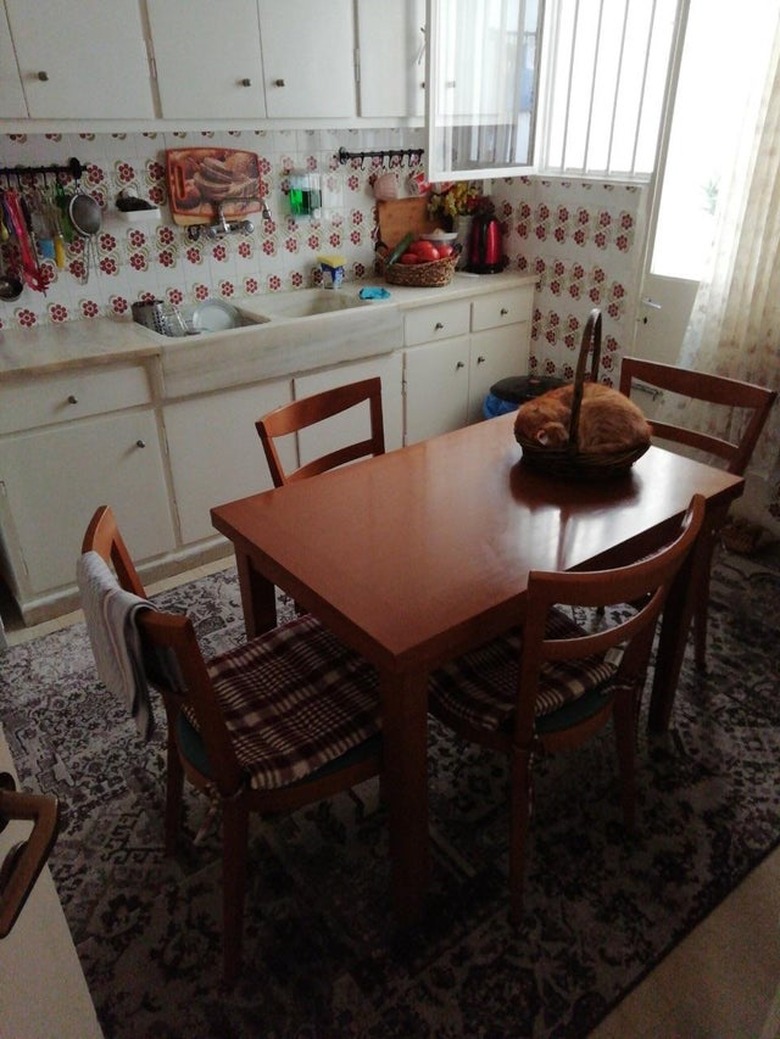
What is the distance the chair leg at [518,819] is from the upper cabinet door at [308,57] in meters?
2.40

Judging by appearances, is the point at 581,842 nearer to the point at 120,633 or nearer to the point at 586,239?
the point at 120,633

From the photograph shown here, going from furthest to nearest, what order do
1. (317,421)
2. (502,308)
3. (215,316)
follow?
1. (502,308)
2. (215,316)
3. (317,421)

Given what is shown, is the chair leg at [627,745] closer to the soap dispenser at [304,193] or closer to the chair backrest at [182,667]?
the chair backrest at [182,667]

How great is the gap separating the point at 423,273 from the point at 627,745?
2328 mm

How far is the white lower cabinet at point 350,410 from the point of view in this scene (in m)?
3.00

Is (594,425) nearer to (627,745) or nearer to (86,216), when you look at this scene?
(627,745)

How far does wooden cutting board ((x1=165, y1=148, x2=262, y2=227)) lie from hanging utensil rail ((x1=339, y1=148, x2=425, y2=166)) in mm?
441

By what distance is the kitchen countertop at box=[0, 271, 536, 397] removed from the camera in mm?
2441

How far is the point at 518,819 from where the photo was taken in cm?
155

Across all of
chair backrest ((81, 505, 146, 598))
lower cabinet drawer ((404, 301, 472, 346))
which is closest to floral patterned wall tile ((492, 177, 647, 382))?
lower cabinet drawer ((404, 301, 472, 346))

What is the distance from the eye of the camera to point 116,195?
2.78 m

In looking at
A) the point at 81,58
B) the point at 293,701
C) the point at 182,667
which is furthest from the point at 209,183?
the point at 182,667

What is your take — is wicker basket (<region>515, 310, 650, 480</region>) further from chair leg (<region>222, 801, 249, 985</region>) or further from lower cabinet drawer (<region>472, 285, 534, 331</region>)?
lower cabinet drawer (<region>472, 285, 534, 331</region>)

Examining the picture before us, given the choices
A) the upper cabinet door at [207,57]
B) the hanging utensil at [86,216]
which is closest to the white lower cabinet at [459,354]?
the upper cabinet door at [207,57]
